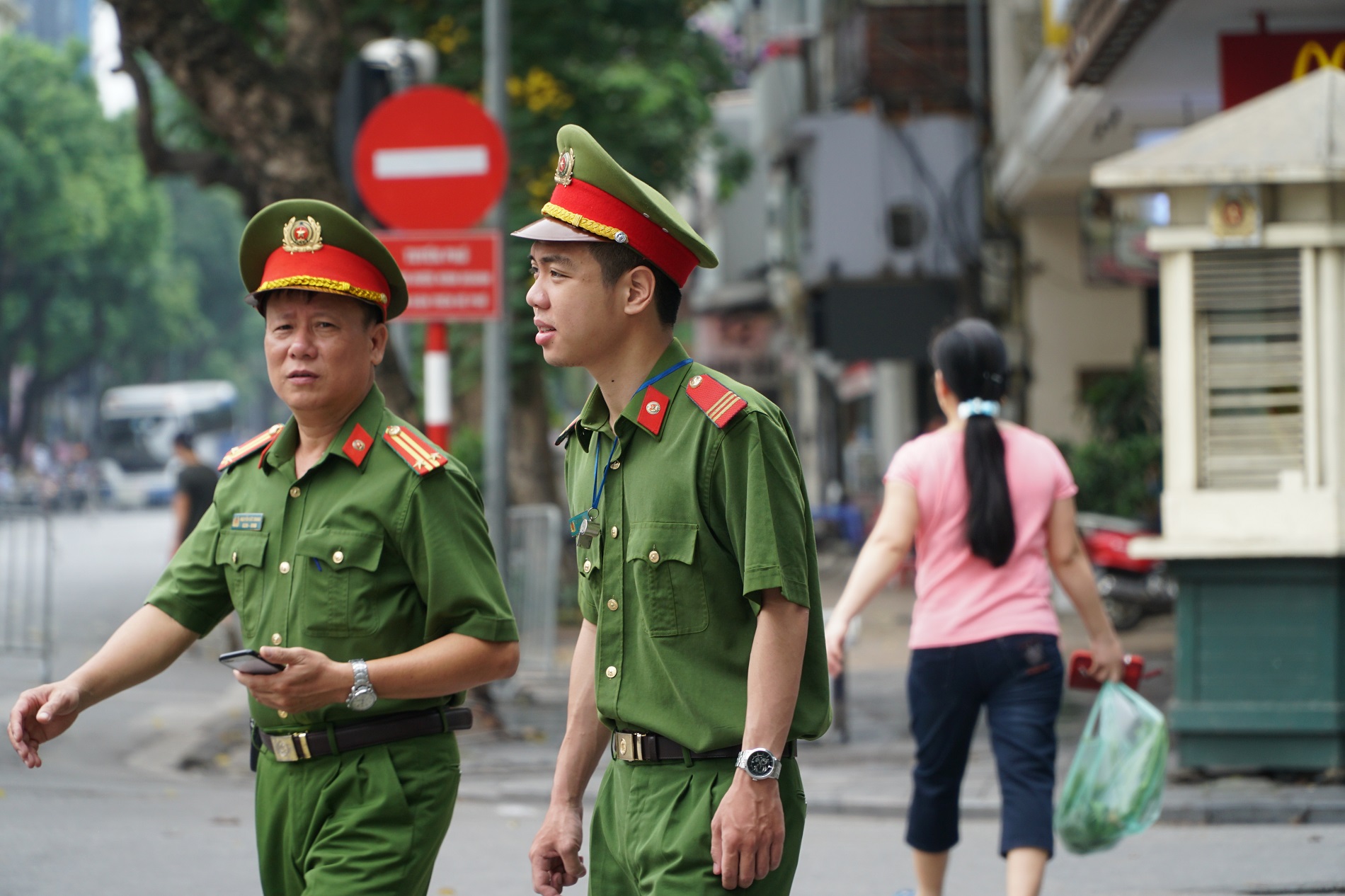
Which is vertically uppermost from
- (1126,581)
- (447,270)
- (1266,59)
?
(1266,59)

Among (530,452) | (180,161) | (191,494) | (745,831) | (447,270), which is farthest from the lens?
(530,452)

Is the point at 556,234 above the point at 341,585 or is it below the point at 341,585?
above

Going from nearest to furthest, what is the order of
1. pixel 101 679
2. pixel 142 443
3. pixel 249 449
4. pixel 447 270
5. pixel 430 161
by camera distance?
pixel 101 679, pixel 249 449, pixel 430 161, pixel 447 270, pixel 142 443

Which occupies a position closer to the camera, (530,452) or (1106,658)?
(1106,658)

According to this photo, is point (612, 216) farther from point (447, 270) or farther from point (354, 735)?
point (447, 270)

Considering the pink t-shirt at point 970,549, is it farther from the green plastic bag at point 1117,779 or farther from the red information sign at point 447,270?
the red information sign at point 447,270

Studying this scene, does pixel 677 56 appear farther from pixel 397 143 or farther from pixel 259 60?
pixel 397 143

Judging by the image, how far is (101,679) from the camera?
3.23 m

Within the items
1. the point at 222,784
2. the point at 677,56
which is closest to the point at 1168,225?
the point at 222,784

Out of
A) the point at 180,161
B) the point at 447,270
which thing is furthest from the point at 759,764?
the point at 180,161

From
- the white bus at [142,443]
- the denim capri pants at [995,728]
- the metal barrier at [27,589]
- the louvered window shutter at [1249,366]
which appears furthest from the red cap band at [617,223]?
the white bus at [142,443]

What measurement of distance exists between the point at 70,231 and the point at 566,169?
168ft

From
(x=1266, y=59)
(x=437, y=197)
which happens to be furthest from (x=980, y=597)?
(x=1266, y=59)

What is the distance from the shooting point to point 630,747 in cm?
287
